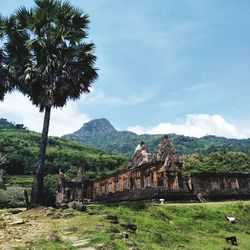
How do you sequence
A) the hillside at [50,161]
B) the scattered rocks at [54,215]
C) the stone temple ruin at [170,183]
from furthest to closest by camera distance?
the hillside at [50,161] < the stone temple ruin at [170,183] < the scattered rocks at [54,215]

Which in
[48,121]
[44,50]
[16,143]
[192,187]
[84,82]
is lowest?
[192,187]

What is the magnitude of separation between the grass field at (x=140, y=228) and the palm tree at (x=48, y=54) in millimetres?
6236

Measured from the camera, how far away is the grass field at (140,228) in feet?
32.9

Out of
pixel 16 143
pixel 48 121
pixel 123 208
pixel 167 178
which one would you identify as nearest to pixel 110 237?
pixel 123 208

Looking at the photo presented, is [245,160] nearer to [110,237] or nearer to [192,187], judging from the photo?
[192,187]

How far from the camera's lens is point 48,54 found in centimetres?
1861

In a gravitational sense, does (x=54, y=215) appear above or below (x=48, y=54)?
below

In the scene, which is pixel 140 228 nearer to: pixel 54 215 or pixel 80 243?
pixel 54 215

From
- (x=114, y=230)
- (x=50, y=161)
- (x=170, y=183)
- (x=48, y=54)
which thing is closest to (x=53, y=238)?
(x=114, y=230)

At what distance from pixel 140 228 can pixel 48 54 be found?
35.2 ft

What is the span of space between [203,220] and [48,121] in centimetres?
925

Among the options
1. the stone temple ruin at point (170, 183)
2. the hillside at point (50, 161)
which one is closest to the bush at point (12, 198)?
the stone temple ruin at point (170, 183)

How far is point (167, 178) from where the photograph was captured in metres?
22.8

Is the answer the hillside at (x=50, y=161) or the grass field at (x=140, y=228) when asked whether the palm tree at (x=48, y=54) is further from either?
the hillside at (x=50, y=161)
